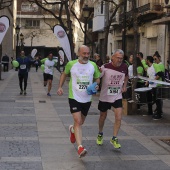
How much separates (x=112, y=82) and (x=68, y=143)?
4.72ft

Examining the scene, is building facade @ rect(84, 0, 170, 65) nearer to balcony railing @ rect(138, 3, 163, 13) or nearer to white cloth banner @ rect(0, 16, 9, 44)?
balcony railing @ rect(138, 3, 163, 13)

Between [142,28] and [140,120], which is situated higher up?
[142,28]

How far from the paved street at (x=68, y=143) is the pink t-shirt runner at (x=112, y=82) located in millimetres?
936

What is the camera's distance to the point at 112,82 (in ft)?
28.7

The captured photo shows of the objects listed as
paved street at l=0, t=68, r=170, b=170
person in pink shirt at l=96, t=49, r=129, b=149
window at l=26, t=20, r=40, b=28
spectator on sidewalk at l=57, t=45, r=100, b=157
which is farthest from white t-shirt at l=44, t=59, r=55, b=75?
window at l=26, t=20, r=40, b=28

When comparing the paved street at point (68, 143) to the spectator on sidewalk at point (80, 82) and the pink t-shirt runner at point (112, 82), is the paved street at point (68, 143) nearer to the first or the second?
the spectator on sidewalk at point (80, 82)

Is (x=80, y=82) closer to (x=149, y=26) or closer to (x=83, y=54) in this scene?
(x=83, y=54)

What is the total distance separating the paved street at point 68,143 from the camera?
24.2 ft

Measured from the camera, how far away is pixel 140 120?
12.6 meters

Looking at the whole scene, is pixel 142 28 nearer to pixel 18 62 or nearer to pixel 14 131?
pixel 18 62

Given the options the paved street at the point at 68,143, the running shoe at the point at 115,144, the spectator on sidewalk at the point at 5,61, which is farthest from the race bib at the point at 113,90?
the spectator on sidewalk at the point at 5,61

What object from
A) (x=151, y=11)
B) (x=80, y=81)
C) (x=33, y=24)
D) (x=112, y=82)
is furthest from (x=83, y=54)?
(x=33, y=24)

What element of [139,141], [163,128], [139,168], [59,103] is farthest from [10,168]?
[59,103]

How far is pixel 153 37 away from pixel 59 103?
1605 cm
